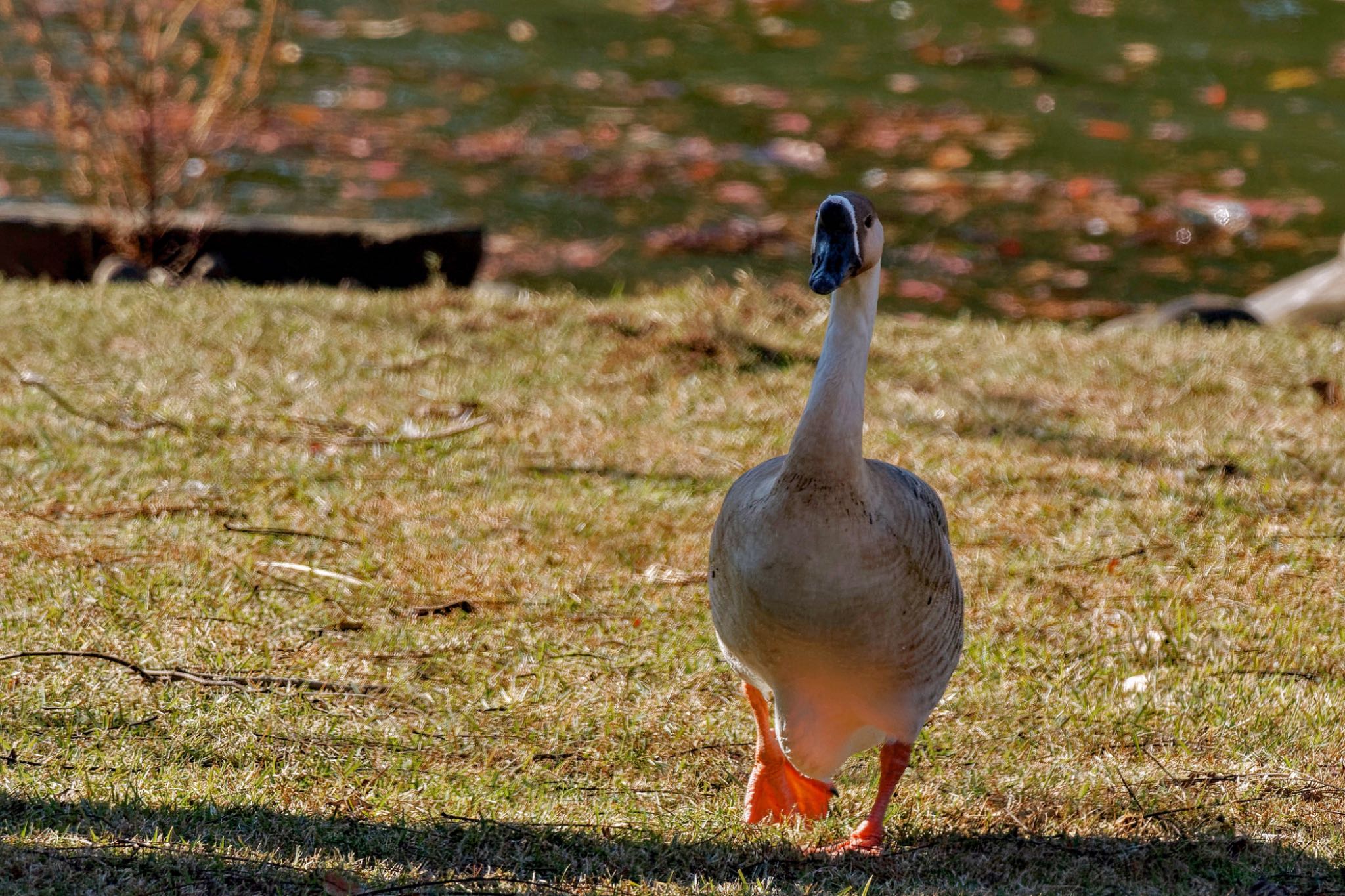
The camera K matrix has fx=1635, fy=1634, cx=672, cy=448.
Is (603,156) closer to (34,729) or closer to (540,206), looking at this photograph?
(540,206)

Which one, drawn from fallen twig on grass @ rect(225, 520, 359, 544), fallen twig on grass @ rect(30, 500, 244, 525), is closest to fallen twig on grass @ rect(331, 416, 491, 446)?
fallen twig on grass @ rect(30, 500, 244, 525)

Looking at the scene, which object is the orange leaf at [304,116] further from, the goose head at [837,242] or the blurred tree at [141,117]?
the goose head at [837,242]

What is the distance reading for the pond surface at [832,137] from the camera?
36.0 ft

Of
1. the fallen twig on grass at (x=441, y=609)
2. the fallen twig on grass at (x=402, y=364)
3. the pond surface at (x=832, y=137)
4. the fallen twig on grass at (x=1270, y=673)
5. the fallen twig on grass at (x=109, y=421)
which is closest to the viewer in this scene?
the fallen twig on grass at (x=1270, y=673)

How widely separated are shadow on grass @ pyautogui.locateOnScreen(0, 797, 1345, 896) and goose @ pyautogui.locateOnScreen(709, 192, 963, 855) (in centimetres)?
21

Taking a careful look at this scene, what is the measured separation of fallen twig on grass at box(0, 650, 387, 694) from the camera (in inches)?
175

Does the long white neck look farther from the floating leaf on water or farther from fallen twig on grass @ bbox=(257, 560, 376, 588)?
the floating leaf on water

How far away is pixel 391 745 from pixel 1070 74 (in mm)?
12755

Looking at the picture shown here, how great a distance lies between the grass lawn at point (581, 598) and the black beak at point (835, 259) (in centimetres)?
131

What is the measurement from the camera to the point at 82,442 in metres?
6.23

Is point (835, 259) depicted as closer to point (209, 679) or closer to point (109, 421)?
point (209, 679)

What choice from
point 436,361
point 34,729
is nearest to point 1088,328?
point 436,361

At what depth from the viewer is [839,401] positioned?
3.50 metres

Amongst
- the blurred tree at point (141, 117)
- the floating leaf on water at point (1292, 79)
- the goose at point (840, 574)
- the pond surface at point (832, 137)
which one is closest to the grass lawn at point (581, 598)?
the goose at point (840, 574)
